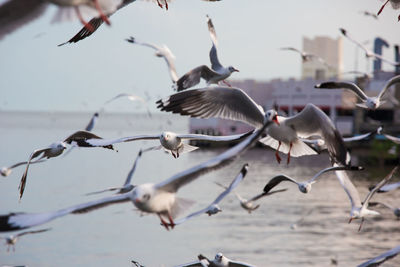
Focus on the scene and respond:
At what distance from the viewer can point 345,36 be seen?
12.4 metres

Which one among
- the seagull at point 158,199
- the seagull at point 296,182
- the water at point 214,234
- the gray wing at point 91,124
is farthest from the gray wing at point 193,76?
the water at point 214,234

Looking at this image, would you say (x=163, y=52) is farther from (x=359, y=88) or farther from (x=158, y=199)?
(x=158, y=199)

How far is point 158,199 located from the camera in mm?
5715

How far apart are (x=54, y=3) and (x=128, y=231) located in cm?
2834

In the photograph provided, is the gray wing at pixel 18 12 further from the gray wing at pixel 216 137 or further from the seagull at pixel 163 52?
the seagull at pixel 163 52

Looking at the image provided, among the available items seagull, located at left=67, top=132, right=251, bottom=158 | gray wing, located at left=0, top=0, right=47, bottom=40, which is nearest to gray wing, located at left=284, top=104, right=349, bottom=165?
seagull, located at left=67, top=132, right=251, bottom=158

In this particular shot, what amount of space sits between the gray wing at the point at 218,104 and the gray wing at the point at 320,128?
1.38 feet

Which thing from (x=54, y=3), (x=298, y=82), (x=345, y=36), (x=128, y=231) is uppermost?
(x=54, y=3)

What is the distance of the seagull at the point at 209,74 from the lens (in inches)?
366

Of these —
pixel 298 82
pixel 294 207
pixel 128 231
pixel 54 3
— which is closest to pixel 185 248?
pixel 128 231

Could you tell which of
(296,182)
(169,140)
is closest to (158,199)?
(169,140)

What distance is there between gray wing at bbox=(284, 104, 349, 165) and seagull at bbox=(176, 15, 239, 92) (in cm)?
210

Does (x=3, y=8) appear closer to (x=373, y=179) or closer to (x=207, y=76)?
(x=207, y=76)

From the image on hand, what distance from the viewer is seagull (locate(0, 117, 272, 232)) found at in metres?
4.88
